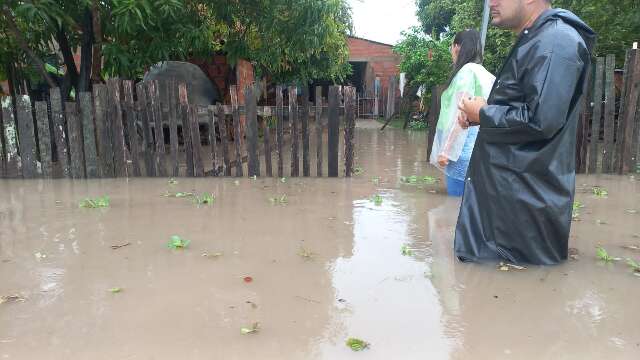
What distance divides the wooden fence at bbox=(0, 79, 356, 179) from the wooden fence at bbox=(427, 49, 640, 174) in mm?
3048

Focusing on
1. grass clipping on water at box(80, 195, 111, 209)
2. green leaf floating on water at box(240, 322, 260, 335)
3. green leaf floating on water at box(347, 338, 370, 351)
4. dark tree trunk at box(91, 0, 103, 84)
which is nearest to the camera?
green leaf floating on water at box(347, 338, 370, 351)

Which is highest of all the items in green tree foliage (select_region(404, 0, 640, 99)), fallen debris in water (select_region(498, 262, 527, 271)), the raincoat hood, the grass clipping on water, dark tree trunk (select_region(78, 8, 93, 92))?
green tree foliage (select_region(404, 0, 640, 99))

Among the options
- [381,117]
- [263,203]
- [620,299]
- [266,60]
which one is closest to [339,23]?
[266,60]

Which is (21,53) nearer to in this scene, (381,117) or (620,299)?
(620,299)

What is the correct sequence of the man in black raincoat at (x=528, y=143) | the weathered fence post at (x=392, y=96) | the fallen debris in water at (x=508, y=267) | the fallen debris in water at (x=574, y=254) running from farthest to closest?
the weathered fence post at (x=392, y=96), the fallen debris in water at (x=574, y=254), the fallen debris in water at (x=508, y=267), the man in black raincoat at (x=528, y=143)

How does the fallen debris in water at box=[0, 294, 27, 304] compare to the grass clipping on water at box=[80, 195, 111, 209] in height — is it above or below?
below

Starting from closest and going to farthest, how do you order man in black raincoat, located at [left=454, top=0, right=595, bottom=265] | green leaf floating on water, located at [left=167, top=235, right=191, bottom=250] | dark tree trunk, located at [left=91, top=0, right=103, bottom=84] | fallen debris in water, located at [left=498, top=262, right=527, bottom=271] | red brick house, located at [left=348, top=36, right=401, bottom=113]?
man in black raincoat, located at [left=454, top=0, right=595, bottom=265], fallen debris in water, located at [left=498, top=262, right=527, bottom=271], green leaf floating on water, located at [left=167, top=235, right=191, bottom=250], dark tree trunk, located at [left=91, top=0, right=103, bottom=84], red brick house, located at [left=348, top=36, right=401, bottom=113]

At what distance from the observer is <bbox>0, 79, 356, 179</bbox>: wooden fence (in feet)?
21.0

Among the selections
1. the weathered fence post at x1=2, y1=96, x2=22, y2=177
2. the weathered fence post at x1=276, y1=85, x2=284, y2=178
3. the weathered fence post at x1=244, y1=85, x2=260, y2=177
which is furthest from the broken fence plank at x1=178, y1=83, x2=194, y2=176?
the weathered fence post at x1=2, y1=96, x2=22, y2=177

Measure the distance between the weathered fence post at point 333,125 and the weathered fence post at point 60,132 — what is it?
10.8 ft

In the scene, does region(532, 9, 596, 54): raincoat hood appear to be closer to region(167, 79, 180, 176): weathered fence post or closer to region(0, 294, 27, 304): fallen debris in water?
region(0, 294, 27, 304): fallen debris in water

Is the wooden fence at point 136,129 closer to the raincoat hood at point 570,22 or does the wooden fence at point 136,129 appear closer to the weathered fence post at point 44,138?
the weathered fence post at point 44,138

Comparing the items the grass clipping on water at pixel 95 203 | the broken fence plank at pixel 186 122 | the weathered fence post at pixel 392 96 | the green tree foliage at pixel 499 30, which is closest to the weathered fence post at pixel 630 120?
Result: the green tree foliage at pixel 499 30

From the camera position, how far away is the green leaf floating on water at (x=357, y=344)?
7.63 feet
